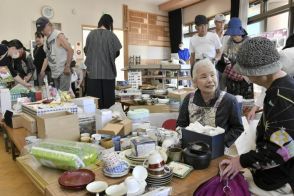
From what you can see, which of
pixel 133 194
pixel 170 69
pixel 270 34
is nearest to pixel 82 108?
pixel 133 194

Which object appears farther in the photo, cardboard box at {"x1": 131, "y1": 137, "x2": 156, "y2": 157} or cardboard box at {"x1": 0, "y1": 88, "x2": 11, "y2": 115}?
cardboard box at {"x1": 0, "y1": 88, "x2": 11, "y2": 115}

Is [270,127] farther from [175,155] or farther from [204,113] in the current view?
[204,113]

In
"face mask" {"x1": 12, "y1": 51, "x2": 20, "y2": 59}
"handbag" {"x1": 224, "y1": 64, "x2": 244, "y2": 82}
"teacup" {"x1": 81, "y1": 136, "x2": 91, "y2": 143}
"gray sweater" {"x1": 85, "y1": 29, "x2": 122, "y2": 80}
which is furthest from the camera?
"face mask" {"x1": 12, "y1": 51, "x2": 20, "y2": 59}

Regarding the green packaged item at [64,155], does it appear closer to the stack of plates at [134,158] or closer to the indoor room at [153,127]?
the indoor room at [153,127]

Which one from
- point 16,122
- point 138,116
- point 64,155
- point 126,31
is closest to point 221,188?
point 64,155

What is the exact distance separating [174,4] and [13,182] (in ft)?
24.7

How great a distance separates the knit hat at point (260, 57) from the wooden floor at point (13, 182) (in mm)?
1729

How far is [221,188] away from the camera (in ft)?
3.27

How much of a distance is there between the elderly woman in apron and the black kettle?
0.47m

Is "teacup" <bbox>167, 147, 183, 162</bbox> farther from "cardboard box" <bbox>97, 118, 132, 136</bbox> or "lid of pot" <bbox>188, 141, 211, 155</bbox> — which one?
"cardboard box" <bbox>97, 118, 132, 136</bbox>

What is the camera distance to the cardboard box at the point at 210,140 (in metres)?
1.19

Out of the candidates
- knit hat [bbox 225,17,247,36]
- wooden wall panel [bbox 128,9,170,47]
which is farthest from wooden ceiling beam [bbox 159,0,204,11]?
knit hat [bbox 225,17,247,36]

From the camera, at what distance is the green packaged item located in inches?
42.7

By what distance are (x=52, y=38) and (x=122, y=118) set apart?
6.10 feet
